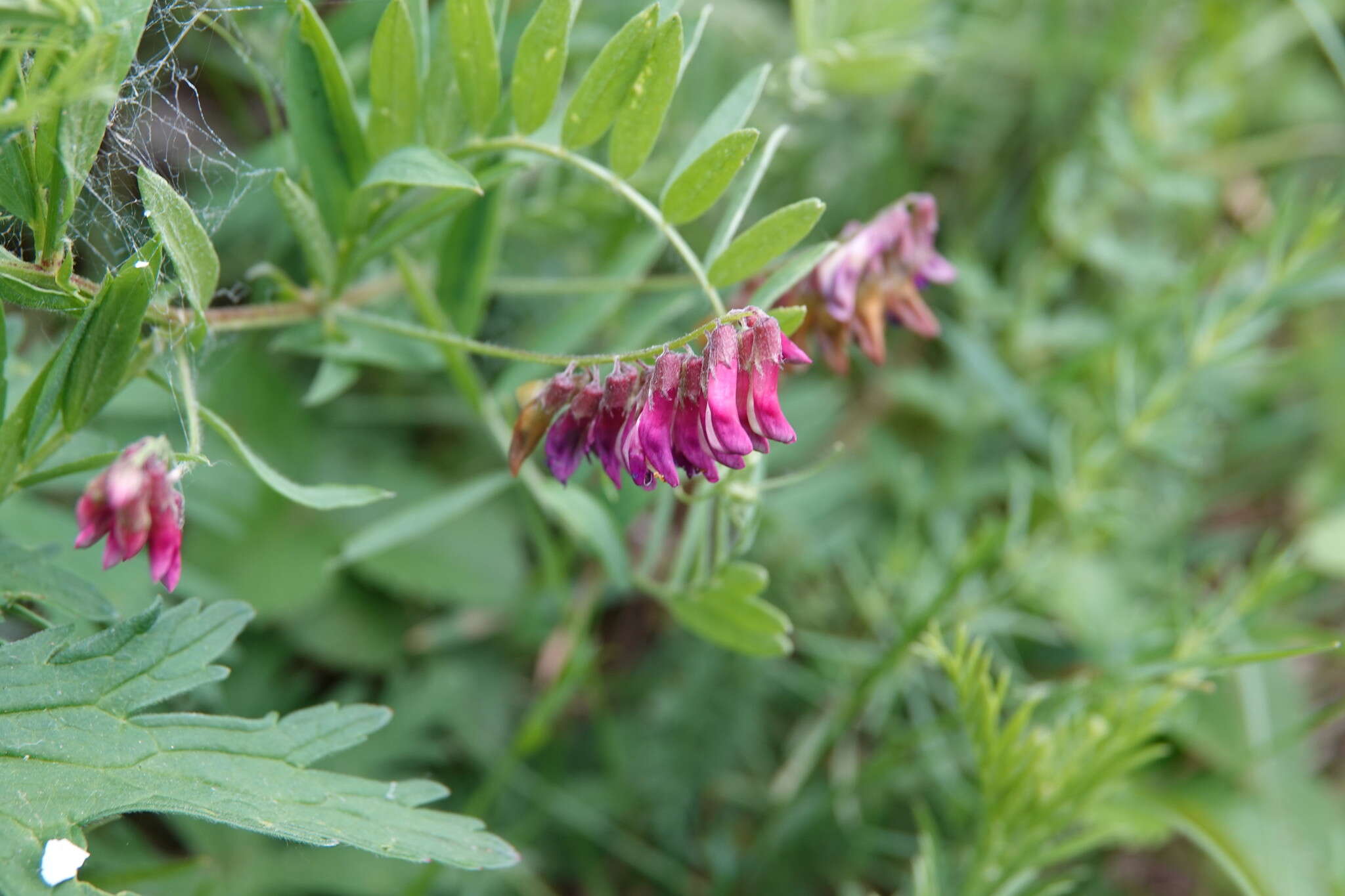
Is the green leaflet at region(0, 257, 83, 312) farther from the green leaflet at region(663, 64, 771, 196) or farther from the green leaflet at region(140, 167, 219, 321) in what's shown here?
the green leaflet at region(663, 64, 771, 196)

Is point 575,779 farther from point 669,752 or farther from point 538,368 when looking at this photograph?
point 538,368

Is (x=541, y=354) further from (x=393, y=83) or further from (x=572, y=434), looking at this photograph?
(x=393, y=83)

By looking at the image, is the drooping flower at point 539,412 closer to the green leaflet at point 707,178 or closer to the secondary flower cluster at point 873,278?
the green leaflet at point 707,178

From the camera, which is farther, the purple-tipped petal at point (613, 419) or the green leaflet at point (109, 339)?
the purple-tipped petal at point (613, 419)

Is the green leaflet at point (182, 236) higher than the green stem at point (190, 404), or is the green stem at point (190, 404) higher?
the green leaflet at point (182, 236)

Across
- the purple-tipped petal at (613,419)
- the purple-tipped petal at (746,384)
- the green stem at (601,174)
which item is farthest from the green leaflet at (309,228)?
the purple-tipped petal at (746,384)

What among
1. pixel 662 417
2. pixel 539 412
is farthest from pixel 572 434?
pixel 662 417

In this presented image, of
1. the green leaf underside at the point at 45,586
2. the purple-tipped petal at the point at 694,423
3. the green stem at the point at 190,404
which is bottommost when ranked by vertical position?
the green leaf underside at the point at 45,586
